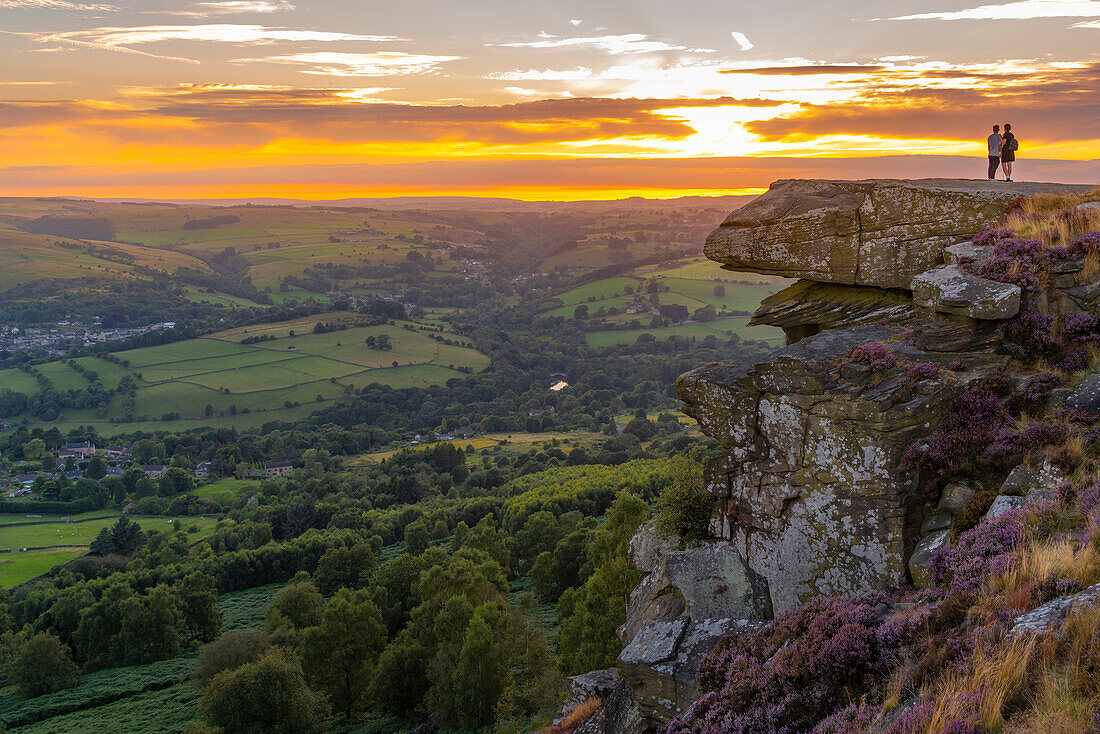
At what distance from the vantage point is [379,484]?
115500 millimetres

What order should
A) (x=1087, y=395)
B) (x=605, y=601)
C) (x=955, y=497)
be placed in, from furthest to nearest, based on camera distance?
(x=605, y=601), (x=955, y=497), (x=1087, y=395)

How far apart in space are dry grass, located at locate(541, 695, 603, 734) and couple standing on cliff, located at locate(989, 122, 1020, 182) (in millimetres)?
19441

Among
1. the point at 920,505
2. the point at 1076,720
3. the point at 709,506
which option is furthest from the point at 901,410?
the point at 1076,720

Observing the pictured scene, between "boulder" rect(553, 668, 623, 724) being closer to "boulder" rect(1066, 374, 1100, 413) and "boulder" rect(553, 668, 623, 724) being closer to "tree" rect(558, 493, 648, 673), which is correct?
"tree" rect(558, 493, 648, 673)

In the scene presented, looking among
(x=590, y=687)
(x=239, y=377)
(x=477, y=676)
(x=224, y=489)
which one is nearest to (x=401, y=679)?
(x=477, y=676)

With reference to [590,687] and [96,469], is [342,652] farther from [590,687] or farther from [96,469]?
[96,469]

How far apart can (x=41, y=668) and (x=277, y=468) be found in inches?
3084

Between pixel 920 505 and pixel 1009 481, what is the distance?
1.72 metres

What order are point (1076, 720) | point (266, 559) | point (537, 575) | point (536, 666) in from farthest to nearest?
point (266, 559) → point (537, 575) → point (536, 666) → point (1076, 720)

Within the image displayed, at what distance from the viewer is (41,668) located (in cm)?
5641

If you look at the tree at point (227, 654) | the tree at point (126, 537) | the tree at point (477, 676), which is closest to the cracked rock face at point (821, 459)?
the tree at point (477, 676)

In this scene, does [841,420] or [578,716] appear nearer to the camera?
[841,420]

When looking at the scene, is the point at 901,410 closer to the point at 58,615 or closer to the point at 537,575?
the point at 537,575

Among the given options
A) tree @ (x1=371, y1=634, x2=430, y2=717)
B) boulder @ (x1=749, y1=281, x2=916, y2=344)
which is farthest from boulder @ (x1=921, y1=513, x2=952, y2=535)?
tree @ (x1=371, y1=634, x2=430, y2=717)
